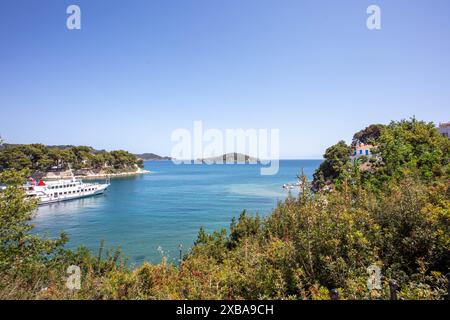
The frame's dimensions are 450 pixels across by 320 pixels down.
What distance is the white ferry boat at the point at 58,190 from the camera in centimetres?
4309

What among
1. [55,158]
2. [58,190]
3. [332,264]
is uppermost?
[55,158]

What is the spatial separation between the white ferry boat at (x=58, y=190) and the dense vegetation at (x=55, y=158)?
17.7m

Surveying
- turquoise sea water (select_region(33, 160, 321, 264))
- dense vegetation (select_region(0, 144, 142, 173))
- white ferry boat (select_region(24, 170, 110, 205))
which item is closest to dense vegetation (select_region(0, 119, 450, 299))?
turquoise sea water (select_region(33, 160, 321, 264))

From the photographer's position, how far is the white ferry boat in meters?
43.1

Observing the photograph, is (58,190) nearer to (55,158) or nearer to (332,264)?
(55,158)

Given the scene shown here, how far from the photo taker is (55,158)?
8406cm

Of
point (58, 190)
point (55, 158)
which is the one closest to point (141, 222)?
point (58, 190)

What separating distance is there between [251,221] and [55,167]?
102034 millimetres

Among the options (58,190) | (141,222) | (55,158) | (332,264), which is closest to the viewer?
(332,264)

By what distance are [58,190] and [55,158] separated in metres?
45.9

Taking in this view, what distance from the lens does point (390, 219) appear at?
5117 mm
